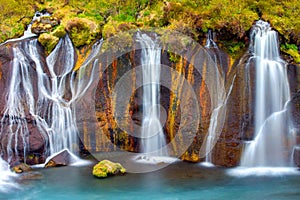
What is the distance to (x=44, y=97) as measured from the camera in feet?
39.4

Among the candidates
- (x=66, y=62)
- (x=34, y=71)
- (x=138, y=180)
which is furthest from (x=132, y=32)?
(x=138, y=180)

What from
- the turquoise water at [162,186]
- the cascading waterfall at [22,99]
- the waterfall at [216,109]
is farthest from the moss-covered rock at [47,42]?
the waterfall at [216,109]

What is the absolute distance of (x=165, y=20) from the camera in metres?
12.9

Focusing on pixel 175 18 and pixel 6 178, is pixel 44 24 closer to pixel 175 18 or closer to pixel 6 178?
pixel 175 18

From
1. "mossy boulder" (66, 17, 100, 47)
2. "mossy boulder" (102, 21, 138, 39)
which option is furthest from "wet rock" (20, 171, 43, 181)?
"mossy boulder" (102, 21, 138, 39)

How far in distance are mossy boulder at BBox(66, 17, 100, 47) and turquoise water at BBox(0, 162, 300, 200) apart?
467 centimetres

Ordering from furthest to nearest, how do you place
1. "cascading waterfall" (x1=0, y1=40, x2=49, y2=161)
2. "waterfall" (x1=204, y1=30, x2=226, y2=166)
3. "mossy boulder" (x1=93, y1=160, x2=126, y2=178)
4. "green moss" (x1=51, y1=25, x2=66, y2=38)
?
"green moss" (x1=51, y1=25, x2=66, y2=38), "cascading waterfall" (x1=0, y1=40, x2=49, y2=161), "waterfall" (x1=204, y1=30, x2=226, y2=166), "mossy boulder" (x1=93, y1=160, x2=126, y2=178)

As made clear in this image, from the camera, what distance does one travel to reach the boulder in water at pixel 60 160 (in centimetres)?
1120

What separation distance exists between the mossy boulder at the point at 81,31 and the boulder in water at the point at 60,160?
12.6 feet

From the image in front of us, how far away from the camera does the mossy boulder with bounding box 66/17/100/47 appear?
41.5ft

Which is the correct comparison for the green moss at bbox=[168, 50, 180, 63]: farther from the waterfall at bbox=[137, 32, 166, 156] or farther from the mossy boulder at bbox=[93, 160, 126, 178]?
the mossy boulder at bbox=[93, 160, 126, 178]

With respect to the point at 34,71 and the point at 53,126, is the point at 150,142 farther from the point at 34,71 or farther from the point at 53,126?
the point at 34,71

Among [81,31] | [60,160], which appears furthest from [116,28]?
[60,160]

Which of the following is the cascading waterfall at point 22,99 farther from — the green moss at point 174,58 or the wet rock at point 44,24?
the green moss at point 174,58
